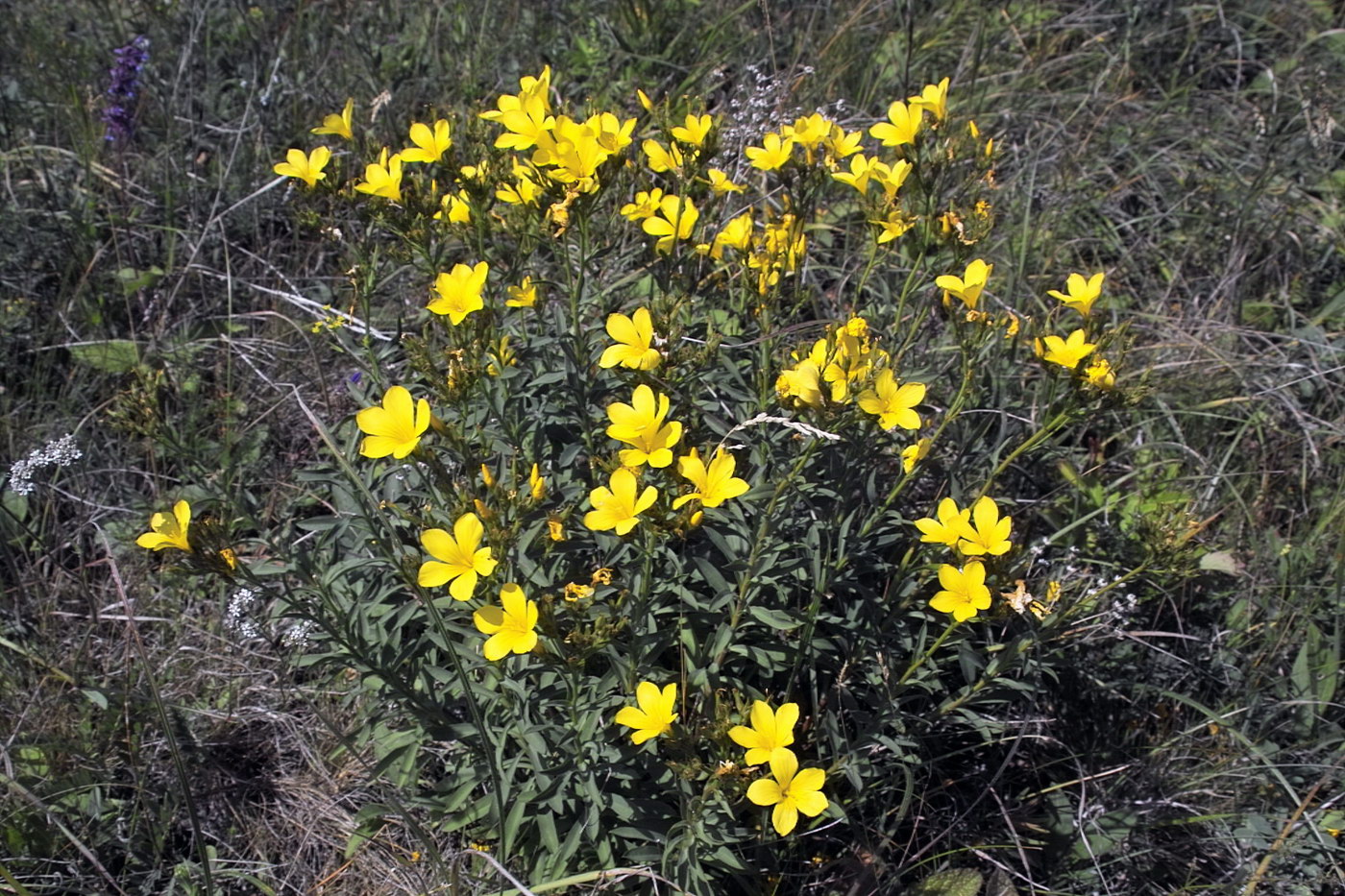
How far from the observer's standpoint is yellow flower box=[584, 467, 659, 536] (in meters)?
2.33

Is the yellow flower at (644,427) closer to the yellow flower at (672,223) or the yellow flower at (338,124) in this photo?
the yellow flower at (672,223)

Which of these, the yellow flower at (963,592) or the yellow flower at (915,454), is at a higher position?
the yellow flower at (915,454)

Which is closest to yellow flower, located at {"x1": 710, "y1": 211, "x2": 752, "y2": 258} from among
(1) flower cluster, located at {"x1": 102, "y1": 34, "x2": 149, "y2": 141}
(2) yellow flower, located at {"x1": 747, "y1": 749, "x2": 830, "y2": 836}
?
(2) yellow flower, located at {"x1": 747, "y1": 749, "x2": 830, "y2": 836}

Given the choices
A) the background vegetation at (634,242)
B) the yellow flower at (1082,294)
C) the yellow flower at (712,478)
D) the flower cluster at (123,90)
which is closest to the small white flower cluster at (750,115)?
the background vegetation at (634,242)

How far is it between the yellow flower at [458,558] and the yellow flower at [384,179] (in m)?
1.08

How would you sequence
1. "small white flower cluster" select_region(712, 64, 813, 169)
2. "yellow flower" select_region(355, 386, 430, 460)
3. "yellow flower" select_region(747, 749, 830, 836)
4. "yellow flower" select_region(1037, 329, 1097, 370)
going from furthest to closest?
"small white flower cluster" select_region(712, 64, 813, 169), "yellow flower" select_region(1037, 329, 1097, 370), "yellow flower" select_region(355, 386, 430, 460), "yellow flower" select_region(747, 749, 830, 836)

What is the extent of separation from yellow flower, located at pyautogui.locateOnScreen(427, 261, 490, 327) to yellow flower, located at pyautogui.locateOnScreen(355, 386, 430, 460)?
1.02 feet

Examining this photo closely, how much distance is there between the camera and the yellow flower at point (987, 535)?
2.53 metres

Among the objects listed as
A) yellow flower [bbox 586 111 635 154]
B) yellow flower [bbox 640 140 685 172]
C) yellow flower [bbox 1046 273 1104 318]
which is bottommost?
yellow flower [bbox 1046 273 1104 318]

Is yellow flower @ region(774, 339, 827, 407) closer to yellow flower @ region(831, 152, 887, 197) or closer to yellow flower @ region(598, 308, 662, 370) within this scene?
yellow flower @ region(598, 308, 662, 370)

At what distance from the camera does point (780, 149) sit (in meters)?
3.12

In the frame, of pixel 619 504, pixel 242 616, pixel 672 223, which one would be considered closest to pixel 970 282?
pixel 672 223

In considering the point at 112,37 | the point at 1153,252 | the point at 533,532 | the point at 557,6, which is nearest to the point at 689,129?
the point at 533,532

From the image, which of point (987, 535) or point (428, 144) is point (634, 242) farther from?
point (987, 535)
